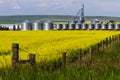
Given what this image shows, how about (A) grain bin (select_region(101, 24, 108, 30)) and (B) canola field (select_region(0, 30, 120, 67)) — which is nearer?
(B) canola field (select_region(0, 30, 120, 67))

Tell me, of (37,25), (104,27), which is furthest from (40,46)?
(104,27)

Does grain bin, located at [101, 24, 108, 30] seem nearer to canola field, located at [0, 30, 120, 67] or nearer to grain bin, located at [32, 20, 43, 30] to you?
grain bin, located at [32, 20, 43, 30]

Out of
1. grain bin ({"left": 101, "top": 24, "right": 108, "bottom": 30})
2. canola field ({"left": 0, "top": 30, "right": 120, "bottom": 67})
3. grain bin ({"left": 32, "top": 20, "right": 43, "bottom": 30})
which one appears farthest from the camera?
grain bin ({"left": 101, "top": 24, "right": 108, "bottom": 30})

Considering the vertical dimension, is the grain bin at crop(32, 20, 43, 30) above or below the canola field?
below

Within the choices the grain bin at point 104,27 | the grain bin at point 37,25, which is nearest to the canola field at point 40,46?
the grain bin at point 37,25

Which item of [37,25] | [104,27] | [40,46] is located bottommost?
[104,27]

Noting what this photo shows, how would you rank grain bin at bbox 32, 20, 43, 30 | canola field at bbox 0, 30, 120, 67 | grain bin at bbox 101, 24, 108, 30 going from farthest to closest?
grain bin at bbox 101, 24, 108, 30, grain bin at bbox 32, 20, 43, 30, canola field at bbox 0, 30, 120, 67

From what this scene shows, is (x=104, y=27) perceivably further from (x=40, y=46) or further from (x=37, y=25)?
(x=40, y=46)

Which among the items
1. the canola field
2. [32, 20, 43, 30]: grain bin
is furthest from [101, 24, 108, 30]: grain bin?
the canola field

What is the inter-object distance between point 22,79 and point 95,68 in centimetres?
248

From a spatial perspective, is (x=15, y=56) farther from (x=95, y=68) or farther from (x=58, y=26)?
(x=58, y=26)

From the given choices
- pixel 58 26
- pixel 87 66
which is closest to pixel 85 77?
pixel 87 66

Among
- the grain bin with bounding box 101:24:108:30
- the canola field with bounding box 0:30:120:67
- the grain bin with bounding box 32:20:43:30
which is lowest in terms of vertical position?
the grain bin with bounding box 101:24:108:30

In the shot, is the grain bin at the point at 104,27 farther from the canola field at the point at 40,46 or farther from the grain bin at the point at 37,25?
the canola field at the point at 40,46
